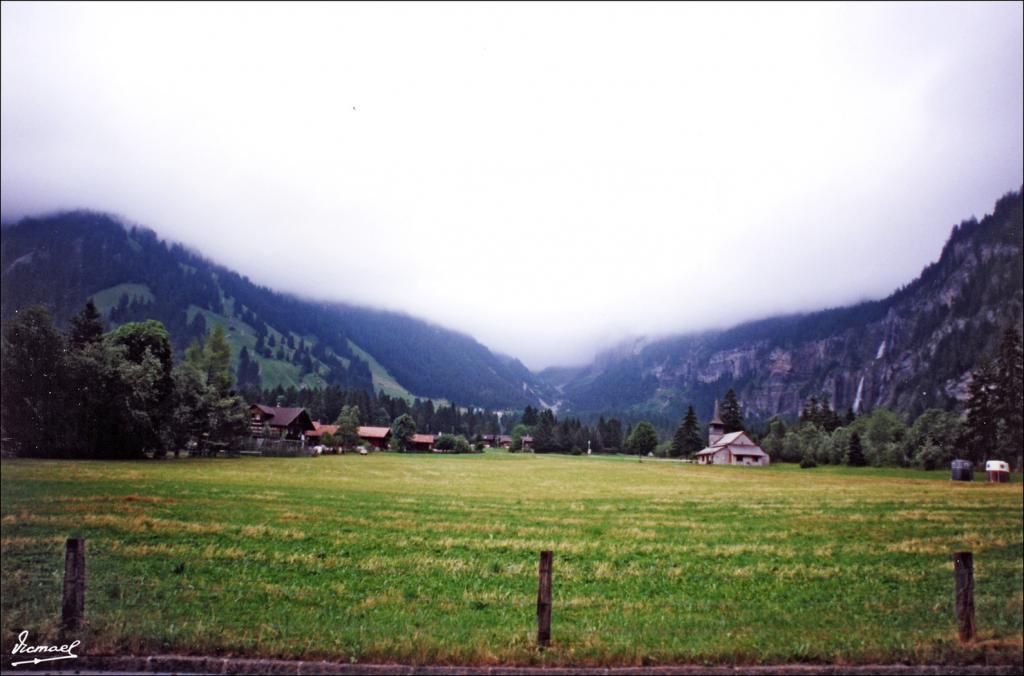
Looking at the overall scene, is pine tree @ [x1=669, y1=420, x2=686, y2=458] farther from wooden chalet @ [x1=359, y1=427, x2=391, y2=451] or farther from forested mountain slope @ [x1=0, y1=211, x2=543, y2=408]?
wooden chalet @ [x1=359, y1=427, x2=391, y2=451]

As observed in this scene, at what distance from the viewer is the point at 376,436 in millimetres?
35188

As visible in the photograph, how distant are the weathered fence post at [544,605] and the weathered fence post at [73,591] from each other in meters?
8.34

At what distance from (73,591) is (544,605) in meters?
8.64

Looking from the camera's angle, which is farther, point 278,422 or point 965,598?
point 278,422

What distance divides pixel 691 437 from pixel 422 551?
5612 inches

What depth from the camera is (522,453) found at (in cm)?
12306

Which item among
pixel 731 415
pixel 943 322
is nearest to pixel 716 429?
pixel 731 415

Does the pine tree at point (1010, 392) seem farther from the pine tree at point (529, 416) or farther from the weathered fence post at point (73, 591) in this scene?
the pine tree at point (529, 416)

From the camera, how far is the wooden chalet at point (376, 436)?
3384cm

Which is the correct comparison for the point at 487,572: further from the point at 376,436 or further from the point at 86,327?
the point at 86,327

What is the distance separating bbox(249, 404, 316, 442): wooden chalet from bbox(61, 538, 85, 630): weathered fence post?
65.7 feet
